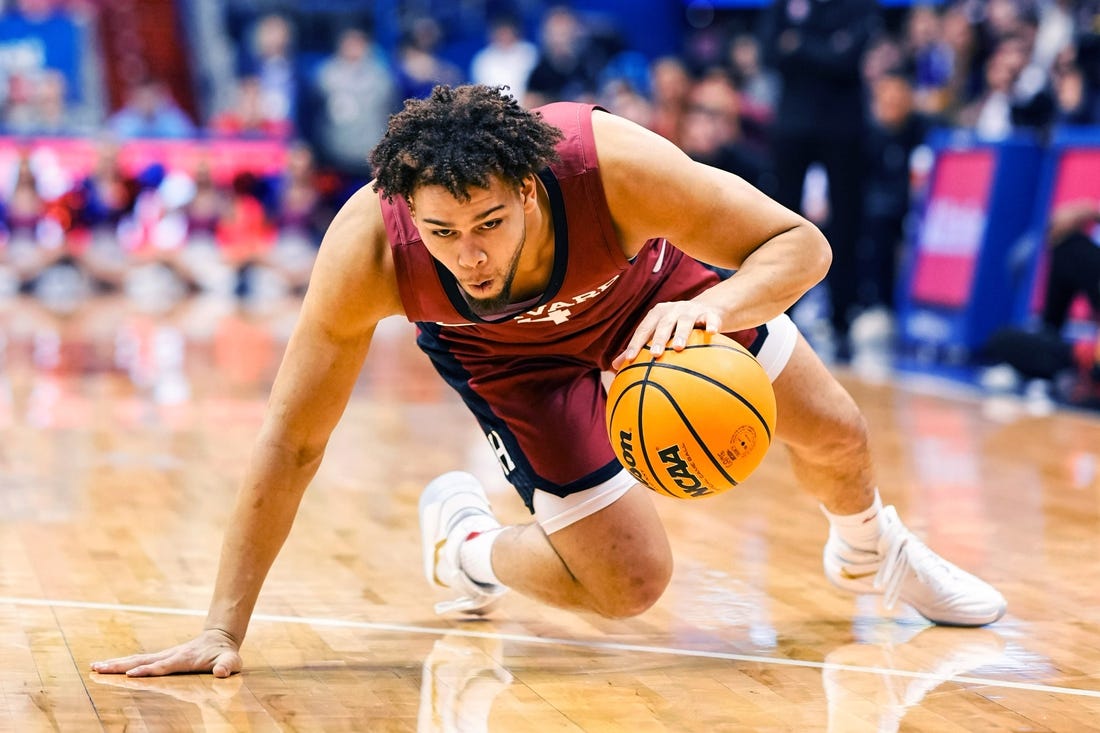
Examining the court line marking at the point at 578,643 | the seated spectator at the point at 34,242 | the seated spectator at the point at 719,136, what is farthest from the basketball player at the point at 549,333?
the seated spectator at the point at 34,242

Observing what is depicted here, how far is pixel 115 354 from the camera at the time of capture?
9992 mm

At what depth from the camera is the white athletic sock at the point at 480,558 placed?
4078 millimetres

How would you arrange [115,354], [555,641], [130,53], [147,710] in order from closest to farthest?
1. [147,710]
2. [555,641]
3. [115,354]
4. [130,53]

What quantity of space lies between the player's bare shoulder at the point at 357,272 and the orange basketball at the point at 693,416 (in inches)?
22.9

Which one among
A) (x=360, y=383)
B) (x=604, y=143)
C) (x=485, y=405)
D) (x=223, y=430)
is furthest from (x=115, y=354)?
(x=604, y=143)

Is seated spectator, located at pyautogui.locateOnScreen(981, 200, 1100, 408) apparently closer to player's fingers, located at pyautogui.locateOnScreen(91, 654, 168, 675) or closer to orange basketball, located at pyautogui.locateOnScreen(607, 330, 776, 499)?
Answer: orange basketball, located at pyautogui.locateOnScreen(607, 330, 776, 499)

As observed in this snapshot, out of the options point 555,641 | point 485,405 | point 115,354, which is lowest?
point 115,354

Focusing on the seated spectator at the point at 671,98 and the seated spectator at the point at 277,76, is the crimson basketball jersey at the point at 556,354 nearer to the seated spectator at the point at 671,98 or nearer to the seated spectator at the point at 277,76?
the seated spectator at the point at 671,98

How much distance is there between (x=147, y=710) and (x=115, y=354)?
7.09 metres

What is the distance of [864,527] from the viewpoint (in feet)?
13.4

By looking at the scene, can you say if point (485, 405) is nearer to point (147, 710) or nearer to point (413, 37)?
point (147, 710)

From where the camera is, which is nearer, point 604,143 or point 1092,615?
point 604,143

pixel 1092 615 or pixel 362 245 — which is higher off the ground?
pixel 362 245

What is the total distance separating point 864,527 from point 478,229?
1483 mm
